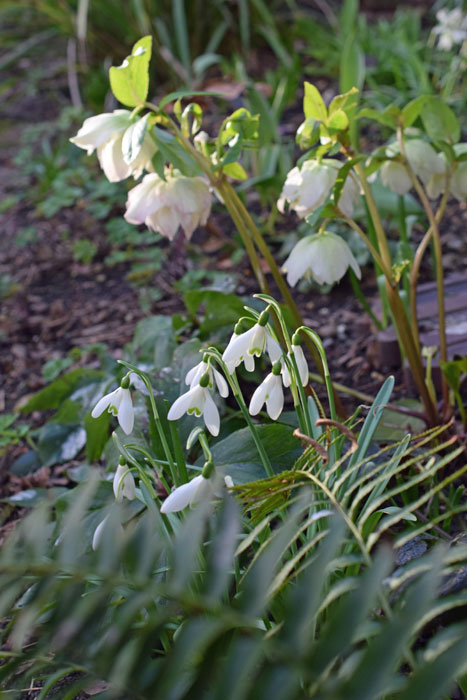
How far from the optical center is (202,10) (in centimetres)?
362

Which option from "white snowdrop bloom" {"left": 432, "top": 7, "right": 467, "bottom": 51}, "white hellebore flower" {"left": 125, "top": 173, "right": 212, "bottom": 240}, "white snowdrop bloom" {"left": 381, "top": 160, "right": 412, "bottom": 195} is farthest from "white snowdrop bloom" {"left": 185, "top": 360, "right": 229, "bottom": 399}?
"white snowdrop bloom" {"left": 432, "top": 7, "right": 467, "bottom": 51}

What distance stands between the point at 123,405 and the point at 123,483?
4.1 inches

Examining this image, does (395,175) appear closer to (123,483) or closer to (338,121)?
(338,121)

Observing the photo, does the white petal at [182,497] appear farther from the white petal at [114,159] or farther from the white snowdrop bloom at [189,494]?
the white petal at [114,159]

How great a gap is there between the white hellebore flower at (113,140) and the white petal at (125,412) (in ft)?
1.34

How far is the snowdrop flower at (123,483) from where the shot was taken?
35.1 inches

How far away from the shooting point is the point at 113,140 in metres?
1.12

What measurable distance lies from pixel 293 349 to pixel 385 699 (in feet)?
1.44

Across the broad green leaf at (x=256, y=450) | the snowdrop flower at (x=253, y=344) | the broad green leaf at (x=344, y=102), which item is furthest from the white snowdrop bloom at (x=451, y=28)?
the snowdrop flower at (x=253, y=344)

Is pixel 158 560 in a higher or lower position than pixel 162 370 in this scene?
lower

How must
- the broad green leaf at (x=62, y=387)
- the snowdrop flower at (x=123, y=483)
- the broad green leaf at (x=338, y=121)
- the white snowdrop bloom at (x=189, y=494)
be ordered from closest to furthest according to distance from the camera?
the white snowdrop bloom at (x=189, y=494), the snowdrop flower at (x=123, y=483), the broad green leaf at (x=338, y=121), the broad green leaf at (x=62, y=387)

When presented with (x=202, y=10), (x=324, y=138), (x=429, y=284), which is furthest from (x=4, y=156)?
(x=324, y=138)

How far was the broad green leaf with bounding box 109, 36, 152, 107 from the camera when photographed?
111 cm

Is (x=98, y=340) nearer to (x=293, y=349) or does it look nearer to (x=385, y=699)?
(x=293, y=349)
